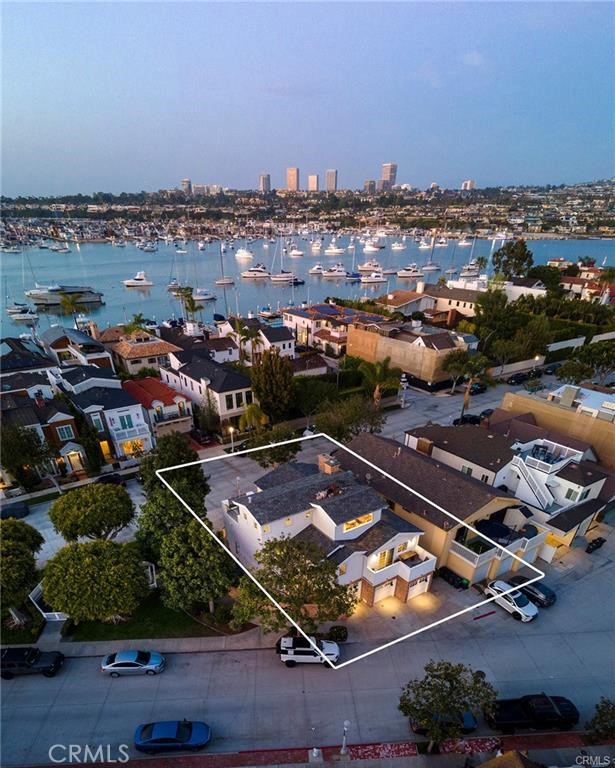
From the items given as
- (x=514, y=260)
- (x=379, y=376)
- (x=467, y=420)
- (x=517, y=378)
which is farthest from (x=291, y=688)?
(x=514, y=260)

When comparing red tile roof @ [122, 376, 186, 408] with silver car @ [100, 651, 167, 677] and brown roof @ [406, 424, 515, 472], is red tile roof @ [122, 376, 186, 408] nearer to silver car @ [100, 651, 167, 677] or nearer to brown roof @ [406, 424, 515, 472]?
silver car @ [100, 651, 167, 677]

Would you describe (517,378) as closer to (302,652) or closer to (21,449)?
(302,652)

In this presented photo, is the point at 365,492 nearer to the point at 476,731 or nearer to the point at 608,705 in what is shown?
the point at 476,731

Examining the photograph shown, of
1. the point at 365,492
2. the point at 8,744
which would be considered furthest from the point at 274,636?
the point at 8,744

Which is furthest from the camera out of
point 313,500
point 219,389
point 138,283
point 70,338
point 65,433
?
point 138,283

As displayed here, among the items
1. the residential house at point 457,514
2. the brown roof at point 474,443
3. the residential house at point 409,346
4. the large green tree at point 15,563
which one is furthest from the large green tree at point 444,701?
the residential house at point 409,346
